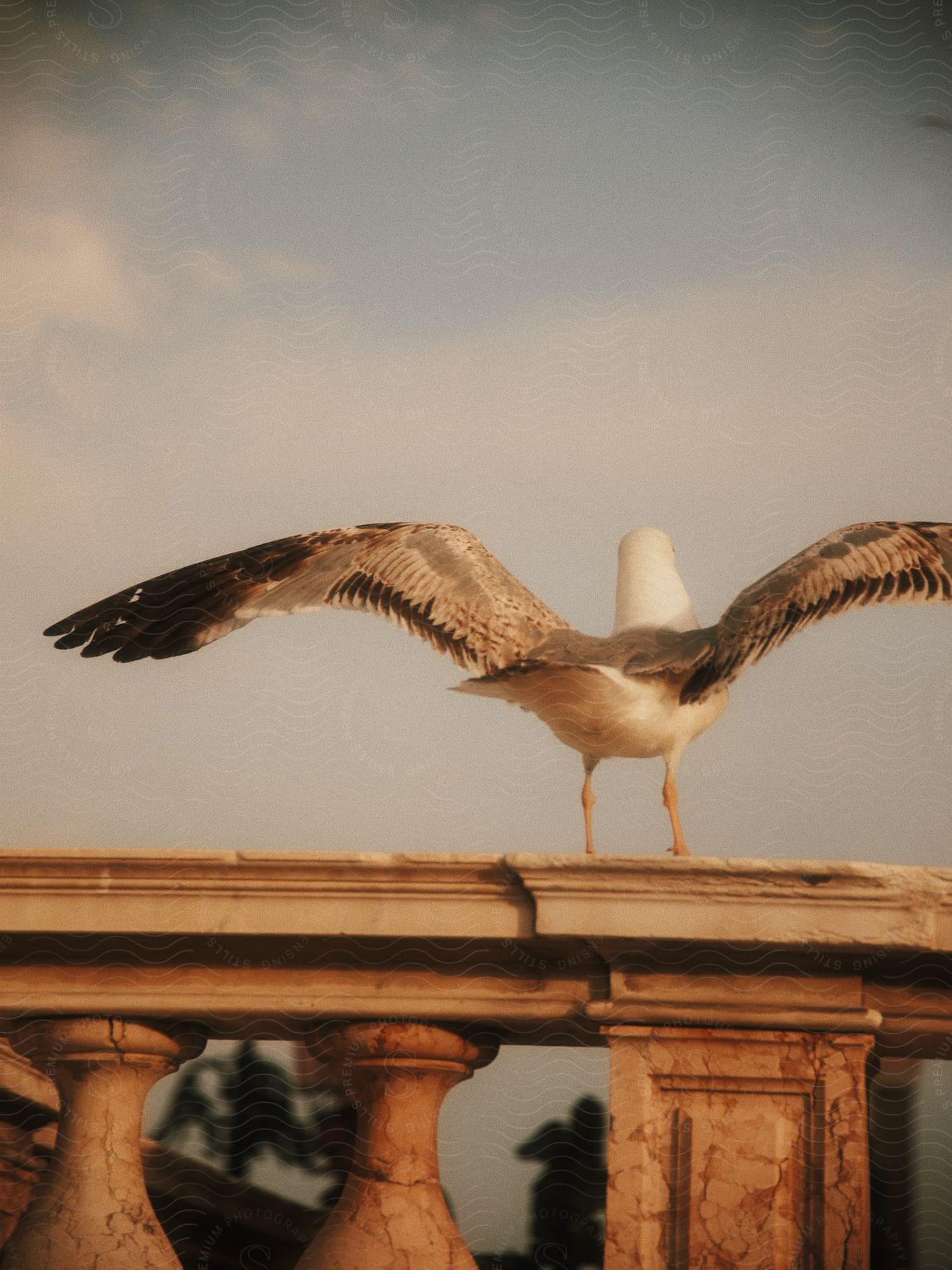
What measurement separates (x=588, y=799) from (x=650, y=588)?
34.4 inches

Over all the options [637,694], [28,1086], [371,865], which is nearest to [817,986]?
[371,865]

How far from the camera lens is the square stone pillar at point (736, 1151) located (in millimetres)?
3605

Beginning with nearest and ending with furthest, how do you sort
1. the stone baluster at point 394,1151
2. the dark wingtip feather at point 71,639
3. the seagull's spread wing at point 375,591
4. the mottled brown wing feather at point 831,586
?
the stone baluster at point 394,1151 → the mottled brown wing feather at point 831,586 → the dark wingtip feather at point 71,639 → the seagull's spread wing at point 375,591

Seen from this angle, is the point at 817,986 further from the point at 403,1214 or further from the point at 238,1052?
the point at 238,1052

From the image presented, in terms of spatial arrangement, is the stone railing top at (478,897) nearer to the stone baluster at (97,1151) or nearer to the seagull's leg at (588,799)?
the stone baluster at (97,1151)

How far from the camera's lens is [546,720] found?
17.6 feet

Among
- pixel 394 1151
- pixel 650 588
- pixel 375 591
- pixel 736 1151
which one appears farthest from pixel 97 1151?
pixel 650 588

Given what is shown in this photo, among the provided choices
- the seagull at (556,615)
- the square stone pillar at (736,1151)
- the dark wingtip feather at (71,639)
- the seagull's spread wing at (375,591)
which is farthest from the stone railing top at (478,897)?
the seagull's spread wing at (375,591)

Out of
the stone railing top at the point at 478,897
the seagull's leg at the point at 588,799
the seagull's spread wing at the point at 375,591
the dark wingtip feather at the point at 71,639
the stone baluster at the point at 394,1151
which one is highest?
the seagull's spread wing at the point at 375,591

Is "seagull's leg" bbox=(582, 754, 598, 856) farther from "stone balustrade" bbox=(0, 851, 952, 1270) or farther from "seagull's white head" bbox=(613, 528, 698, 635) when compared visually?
"stone balustrade" bbox=(0, 851, 952, 1270)

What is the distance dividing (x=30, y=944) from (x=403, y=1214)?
1.25 metres

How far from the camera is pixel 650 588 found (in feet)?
18.9

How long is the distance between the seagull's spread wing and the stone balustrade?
1794mm

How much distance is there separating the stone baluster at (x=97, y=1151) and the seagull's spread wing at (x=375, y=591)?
1848 millimetres
